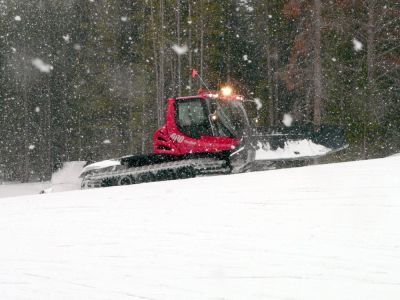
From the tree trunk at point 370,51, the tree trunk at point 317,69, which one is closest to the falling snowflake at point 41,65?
the tree trunk at point 317,69

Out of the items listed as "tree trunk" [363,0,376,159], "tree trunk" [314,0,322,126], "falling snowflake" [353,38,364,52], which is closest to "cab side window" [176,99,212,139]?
"tree trunk" [314,0,322,126]

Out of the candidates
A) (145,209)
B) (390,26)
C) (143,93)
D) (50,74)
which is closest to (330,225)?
(145,209)

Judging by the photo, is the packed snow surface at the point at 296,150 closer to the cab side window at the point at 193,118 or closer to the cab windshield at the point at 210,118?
the cab windshield at the point at 210,118

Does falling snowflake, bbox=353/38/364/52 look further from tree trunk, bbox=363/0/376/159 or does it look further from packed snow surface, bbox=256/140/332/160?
packed snow surface, bbox=256/140/332/160

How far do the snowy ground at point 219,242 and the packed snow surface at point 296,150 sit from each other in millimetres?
4149

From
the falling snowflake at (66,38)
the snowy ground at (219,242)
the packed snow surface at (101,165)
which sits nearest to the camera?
the snowy ground at (219,242)

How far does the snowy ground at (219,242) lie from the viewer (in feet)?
13.4

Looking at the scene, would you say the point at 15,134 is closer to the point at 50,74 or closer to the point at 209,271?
the point at 50,74

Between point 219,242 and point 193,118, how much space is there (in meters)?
7.53

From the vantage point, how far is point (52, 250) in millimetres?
5453

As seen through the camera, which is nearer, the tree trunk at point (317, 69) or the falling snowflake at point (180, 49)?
the tree trunk at point (317, 69)

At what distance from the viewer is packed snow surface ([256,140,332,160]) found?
1214cm

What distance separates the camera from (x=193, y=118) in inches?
490

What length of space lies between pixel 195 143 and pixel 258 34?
21.9 meters
